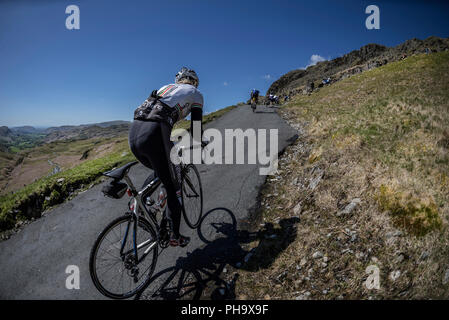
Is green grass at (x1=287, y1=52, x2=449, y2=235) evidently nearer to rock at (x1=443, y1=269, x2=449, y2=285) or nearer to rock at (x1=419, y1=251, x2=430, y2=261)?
rock at (x1=419, y1=251, x2=430, y2=261)

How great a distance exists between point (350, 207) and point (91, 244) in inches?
237

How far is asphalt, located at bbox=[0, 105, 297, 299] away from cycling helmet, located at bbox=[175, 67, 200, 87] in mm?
3504

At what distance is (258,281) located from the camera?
3.64 m

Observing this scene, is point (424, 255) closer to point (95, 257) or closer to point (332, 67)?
point (95, 257)

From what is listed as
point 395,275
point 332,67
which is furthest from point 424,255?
point 332,67

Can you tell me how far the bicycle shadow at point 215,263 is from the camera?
12.0 feet

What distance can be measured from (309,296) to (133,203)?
127 inches

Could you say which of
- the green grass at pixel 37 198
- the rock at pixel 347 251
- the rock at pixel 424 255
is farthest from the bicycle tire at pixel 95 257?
the green grass at pixel 37 198

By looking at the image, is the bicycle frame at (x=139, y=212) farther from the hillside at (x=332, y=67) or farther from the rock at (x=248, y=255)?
the hillside at (x=332, y=67)

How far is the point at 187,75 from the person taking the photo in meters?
4.20

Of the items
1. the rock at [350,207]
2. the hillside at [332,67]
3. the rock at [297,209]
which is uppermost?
the hillside at [332,67]

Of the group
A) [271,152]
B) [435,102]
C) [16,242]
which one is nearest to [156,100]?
[16,242]

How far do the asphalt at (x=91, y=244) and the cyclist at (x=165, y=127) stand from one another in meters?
0.65
